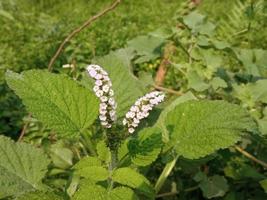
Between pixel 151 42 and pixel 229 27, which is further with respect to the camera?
pixel 229 27

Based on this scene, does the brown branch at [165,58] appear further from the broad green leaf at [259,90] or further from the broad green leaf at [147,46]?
the broad green leaf at [259,90]

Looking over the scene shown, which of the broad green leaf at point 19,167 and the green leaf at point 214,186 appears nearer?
the broad green leaf at point 19,167

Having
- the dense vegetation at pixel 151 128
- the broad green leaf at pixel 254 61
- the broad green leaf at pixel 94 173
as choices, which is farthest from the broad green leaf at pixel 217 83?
the broad green leaf at pixel 94 173

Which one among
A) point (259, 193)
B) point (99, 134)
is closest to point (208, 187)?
point (259, 193)

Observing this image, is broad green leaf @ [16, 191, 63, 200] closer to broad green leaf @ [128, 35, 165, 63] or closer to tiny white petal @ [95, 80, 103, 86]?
tiny white petal @ [95, 80, 103, 86]

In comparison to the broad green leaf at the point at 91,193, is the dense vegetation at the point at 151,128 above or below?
above

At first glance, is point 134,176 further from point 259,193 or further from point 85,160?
point 259,193
